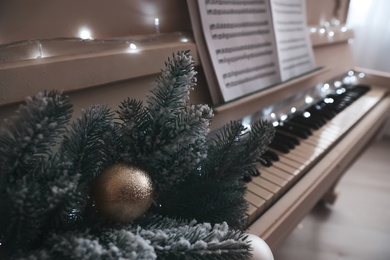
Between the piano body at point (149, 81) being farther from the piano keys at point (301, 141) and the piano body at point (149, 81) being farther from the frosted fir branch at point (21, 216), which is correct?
the frosted fir branch at point (21, 216)

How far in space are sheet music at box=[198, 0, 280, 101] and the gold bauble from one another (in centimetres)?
42

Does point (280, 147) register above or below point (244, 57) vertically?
below

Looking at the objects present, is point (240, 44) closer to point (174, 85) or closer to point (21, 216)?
point (174, 85)

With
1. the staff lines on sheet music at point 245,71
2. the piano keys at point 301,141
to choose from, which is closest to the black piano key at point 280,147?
the piano keys at point 301,141

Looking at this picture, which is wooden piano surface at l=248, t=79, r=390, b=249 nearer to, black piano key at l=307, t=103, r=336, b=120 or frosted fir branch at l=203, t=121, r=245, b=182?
black piano key at l=307, t=103, r=336, b=120

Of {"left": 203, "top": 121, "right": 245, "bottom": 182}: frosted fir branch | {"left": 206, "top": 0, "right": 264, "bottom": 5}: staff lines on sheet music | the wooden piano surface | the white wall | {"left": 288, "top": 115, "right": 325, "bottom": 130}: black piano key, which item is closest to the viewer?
{"left": 203, "top": 121, "right": 245, "bottom": 182}: frosted fir branch

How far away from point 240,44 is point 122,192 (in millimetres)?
569

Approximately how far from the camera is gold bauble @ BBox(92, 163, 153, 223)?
0.98ft

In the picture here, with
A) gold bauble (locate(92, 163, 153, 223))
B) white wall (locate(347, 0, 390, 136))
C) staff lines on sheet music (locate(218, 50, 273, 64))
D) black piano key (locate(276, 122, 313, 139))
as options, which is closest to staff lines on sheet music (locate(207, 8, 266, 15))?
staff lines on sheet music (locate(218, 50, 273, 64))

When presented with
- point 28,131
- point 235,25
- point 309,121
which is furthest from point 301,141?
point 28,131

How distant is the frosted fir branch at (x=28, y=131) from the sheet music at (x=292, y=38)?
78cm

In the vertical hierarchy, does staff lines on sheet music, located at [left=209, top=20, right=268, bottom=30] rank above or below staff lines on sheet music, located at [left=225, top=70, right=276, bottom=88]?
above

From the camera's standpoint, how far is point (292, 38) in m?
0.99

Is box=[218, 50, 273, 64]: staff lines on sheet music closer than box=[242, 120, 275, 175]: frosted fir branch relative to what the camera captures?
No
